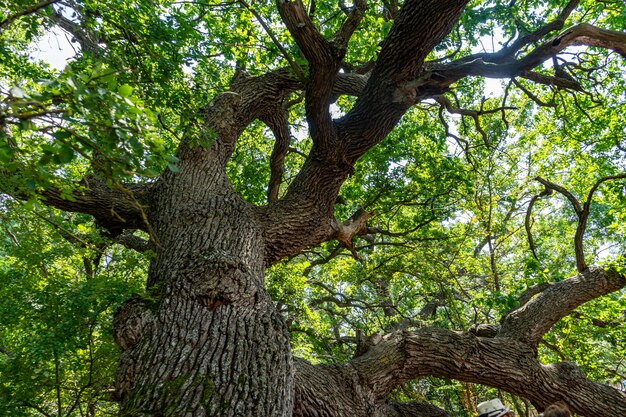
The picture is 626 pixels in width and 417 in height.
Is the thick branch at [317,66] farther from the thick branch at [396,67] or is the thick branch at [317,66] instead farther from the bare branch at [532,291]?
the bare branch at [532,291]

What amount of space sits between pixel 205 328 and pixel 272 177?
4395mm

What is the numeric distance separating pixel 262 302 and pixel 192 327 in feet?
2.04

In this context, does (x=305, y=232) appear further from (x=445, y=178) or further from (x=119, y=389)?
(x=445, y=178)

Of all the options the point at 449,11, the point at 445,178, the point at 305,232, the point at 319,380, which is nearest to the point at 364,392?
the point at 319,380

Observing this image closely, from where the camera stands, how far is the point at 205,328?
2.81 metres

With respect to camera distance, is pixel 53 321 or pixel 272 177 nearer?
pixel 53 321

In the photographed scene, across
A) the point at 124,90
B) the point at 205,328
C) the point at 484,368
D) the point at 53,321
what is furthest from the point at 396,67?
the point at 53,321

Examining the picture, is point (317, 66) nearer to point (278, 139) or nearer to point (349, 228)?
point (349, 228)

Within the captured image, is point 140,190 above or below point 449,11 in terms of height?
below

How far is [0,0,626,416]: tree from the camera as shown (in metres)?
2.18

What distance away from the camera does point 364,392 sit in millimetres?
3932

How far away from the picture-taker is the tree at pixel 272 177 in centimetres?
218

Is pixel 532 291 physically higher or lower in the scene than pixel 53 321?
higher

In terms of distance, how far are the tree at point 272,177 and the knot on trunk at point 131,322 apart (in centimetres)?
2
